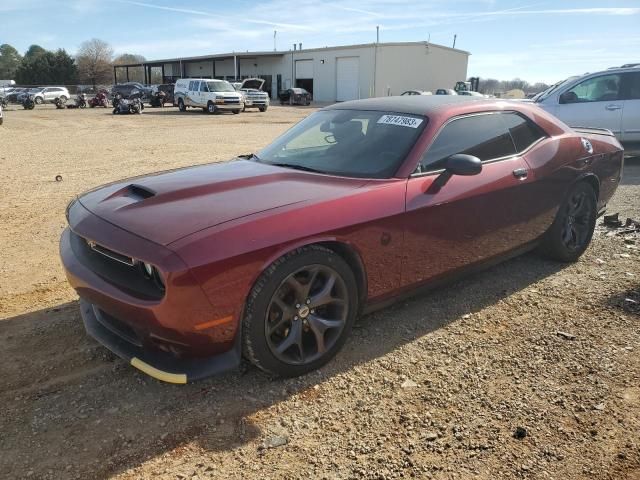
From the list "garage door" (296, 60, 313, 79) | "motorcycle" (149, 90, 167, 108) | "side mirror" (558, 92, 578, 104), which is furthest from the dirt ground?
"garage door" (296, 60, 313, 79)

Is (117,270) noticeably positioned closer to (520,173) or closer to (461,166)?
(461,166)

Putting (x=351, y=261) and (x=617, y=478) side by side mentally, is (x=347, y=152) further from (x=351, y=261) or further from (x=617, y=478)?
(x=617, y=478)

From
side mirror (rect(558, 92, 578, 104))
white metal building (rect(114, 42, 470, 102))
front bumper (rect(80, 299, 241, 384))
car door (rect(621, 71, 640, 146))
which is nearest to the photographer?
front bumper (rect(80, 299, 241, 384))

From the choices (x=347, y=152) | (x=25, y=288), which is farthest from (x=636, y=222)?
(x=25, y=288)

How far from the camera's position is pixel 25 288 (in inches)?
165

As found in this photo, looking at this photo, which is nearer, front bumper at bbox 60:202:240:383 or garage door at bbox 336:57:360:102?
front bumper at bbox 60:202:240:383

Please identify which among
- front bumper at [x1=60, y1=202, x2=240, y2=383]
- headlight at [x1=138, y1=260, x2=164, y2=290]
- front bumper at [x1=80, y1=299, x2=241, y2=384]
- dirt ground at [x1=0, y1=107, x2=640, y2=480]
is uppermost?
headlight at [x1=138, y1=260, x2=164, y2=290]

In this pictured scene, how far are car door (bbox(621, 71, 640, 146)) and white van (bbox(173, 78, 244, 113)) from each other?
24614 mm

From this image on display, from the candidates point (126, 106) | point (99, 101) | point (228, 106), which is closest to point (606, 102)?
point (228, 106)

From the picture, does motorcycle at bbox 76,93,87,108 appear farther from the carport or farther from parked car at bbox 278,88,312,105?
the carport

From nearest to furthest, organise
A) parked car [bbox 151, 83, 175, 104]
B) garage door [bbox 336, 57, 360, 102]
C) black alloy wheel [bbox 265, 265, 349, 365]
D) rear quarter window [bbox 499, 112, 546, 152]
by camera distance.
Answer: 1. black alloy wheel [bbox 265, 265, 349, 365]
2. rear quarter window [bbox 499, 112, 546, 152]
3. parked car [bbox 151, 83, 175, 104]
4. garage door [bbox 336, 57, 360, 102]

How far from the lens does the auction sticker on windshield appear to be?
365 centimetres

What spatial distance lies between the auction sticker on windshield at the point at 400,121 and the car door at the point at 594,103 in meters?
7.04

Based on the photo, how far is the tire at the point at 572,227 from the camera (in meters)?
4.63
